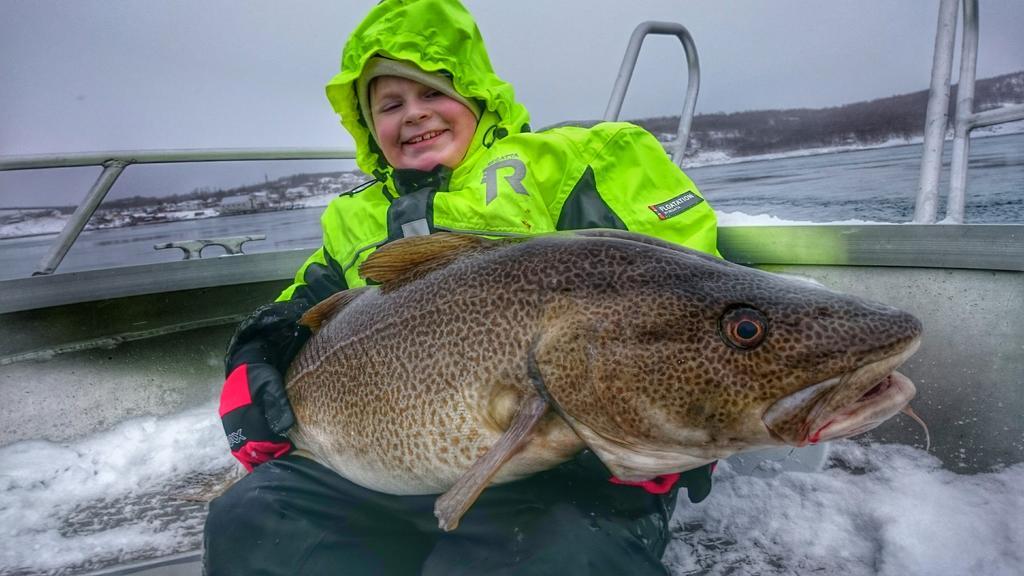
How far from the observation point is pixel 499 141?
93.5 inches

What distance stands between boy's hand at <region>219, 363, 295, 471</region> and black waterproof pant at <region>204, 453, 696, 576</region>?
72 mm

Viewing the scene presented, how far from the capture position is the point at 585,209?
2.12 meters

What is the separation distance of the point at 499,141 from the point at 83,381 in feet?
8.50

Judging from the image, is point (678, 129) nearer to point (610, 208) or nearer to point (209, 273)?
point (610, 208)

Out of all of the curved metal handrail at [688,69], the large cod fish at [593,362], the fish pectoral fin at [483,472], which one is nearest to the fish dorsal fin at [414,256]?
the large cod fish at [593,362]

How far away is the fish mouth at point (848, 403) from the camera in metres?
1.07

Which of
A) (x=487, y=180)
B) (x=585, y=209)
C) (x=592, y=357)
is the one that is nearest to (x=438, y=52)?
(x=487, y=180)

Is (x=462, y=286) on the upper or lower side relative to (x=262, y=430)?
upper

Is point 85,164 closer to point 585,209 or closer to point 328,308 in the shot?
point 328,308

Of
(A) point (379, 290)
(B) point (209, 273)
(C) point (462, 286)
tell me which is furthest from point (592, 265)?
(B) point (209, 273)

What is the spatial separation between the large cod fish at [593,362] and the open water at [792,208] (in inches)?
74.8

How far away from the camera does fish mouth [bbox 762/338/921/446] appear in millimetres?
1072

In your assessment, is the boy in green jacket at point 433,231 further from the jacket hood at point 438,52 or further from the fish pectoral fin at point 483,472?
the fish pectoral fin at point 483,472

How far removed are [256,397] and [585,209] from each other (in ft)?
4.09
